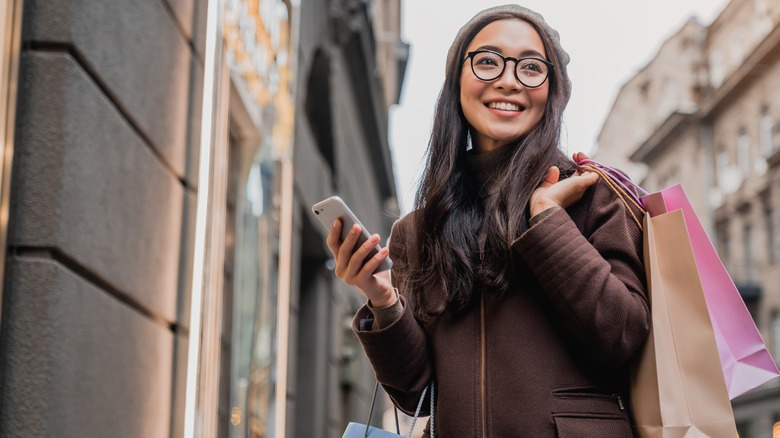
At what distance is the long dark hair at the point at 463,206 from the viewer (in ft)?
6.98

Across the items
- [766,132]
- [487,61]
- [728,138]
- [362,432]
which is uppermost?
[728,138]

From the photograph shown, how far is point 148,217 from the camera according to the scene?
12.7 feet

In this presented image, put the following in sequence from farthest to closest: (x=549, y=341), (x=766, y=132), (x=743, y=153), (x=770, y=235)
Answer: (x=743, y=153)
(x=770, y=235)
(x=766, y=132)
(x=549, y=341)

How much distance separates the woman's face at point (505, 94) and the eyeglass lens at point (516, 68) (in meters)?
0.01

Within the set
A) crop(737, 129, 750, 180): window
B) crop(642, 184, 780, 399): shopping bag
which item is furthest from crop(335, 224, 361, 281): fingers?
crop(737, 129, 750, 180): window

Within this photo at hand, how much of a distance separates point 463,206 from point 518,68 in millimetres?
315

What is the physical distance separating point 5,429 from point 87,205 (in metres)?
0.74

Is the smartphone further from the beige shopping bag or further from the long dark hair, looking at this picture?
the beige shopping bag

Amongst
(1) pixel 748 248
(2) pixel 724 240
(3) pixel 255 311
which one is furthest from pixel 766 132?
(3) pixel 255 311

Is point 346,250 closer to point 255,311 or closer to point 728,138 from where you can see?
point 255,311

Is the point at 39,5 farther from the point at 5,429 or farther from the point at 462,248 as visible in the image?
the point at 462,248

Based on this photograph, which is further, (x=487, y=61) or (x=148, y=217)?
(x=148, y=217)

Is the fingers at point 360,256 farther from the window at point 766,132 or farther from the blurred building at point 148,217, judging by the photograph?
the window at point 766,132

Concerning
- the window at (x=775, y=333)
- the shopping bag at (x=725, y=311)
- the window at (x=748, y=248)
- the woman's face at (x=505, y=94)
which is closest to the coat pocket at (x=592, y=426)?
the shopping bag at (x=725, y=311)
